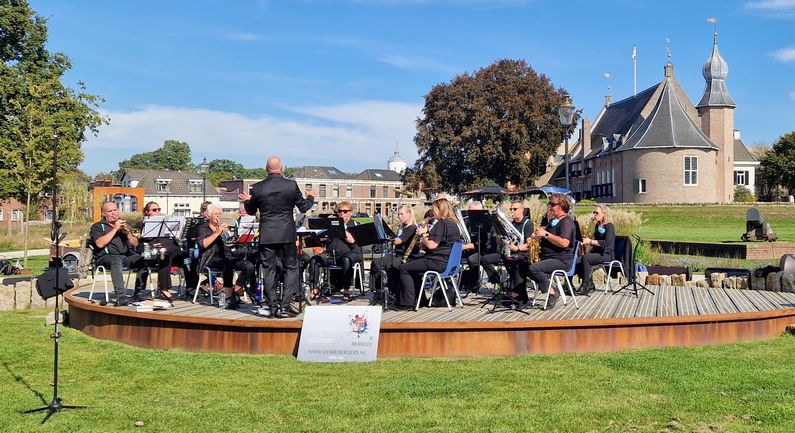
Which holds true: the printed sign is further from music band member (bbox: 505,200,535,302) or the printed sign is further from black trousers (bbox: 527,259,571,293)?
music band member (bbox: 505,200,535,302)

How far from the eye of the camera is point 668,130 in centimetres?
6400

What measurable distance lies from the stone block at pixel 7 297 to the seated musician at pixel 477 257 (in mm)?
8298

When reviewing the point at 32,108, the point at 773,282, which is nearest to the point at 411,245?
the point at 773,282

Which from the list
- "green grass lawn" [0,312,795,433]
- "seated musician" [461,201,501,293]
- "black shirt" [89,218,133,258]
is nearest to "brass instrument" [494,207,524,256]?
"seated musician" [461,201,501,293]

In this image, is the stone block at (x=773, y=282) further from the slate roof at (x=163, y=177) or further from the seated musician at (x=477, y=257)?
the slate roof at (x=163, y=177)

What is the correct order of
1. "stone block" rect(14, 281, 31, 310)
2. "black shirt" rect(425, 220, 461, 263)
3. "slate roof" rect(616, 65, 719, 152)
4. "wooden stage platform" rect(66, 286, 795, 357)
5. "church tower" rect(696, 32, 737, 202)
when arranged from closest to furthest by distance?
"wooden stage platform" rect(66, 286, 795, 357) < "black shirt" rect(425, 220, 461, 263) < "stone block" rect(14, 281, 31, 310) < "slate roof" rect(616, 65, 719, 152) < "church tower" rect(696, 32, 737, 202)

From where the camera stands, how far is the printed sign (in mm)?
7926

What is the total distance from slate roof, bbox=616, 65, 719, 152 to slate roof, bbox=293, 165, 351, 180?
42605mm

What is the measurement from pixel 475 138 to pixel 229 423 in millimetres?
48828

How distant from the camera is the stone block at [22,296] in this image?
13.4m

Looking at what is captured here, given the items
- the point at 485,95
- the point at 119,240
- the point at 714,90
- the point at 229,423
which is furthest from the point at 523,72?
the point at 229,423

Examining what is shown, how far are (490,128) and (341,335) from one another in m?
46.1

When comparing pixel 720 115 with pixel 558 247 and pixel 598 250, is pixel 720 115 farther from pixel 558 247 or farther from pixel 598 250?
pixel 558 247

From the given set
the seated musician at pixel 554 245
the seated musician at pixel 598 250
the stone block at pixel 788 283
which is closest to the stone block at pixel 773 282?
the stone block at pixel 788 283
